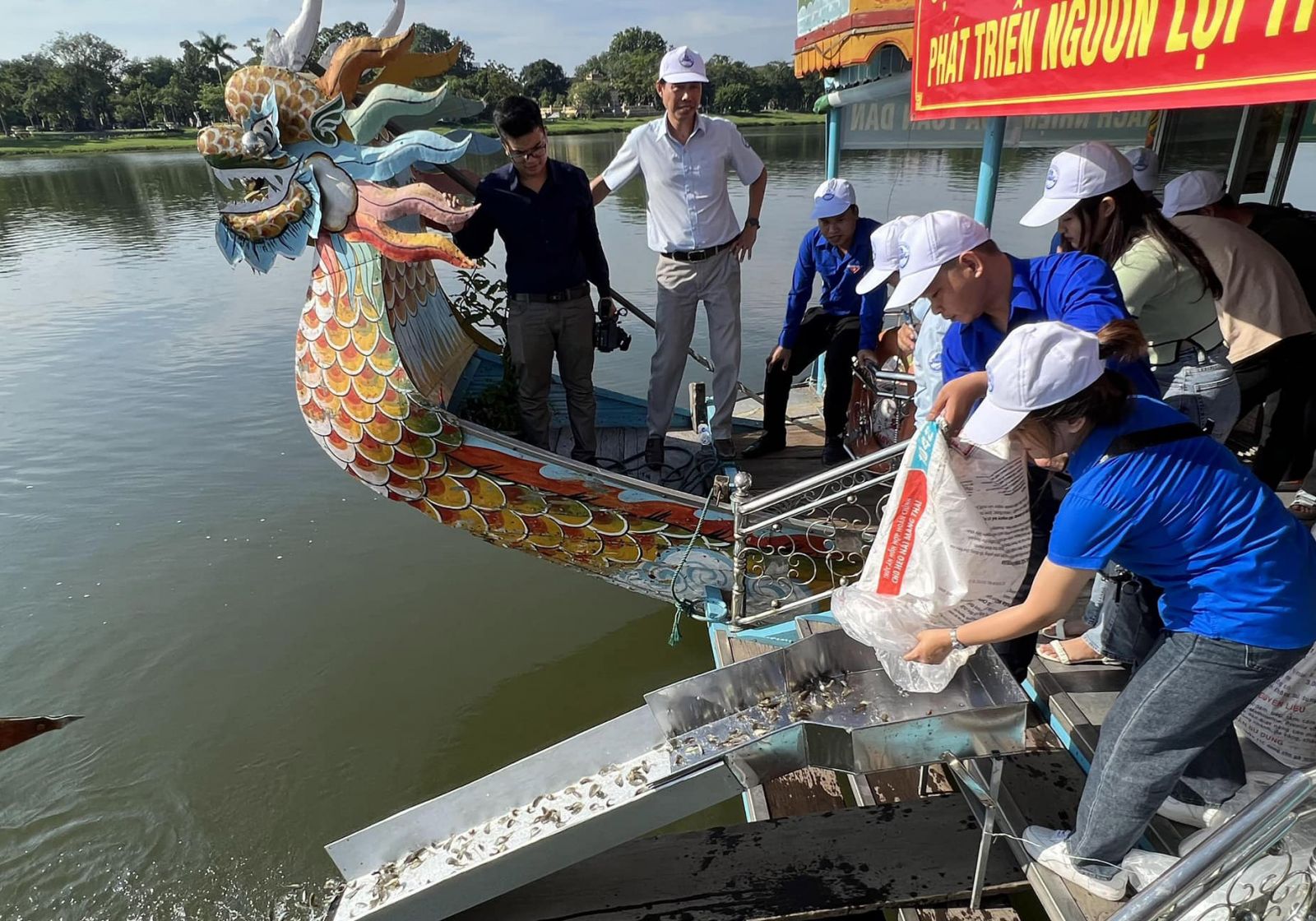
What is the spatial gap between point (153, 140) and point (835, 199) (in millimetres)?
59512

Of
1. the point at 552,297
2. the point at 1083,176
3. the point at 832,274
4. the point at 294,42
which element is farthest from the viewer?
the point at 832,274

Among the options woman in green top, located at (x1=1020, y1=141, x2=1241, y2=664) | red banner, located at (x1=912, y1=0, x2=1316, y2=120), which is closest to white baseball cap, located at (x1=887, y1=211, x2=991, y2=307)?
woman in green top, located at (x1=1020, y1=141, x2=1241, y2=664)

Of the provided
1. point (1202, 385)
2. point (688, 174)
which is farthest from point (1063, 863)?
point (688, 174)

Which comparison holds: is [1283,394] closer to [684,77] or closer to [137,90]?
[684,77]

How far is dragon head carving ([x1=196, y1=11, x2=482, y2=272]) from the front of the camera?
3164 millimetres

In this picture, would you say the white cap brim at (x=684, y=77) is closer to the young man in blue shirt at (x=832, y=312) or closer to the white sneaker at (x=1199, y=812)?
the young man in blue shirt at (x=832, y=312)

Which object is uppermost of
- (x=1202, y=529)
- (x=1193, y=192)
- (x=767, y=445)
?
(x=1193, y=192)

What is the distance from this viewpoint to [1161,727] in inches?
73.9

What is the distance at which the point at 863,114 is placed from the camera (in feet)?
19.4

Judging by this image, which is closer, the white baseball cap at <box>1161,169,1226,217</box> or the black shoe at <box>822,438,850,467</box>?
the white baseball cap at <box>1161,169,1226,217</box>

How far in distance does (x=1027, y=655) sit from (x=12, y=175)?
134 ft

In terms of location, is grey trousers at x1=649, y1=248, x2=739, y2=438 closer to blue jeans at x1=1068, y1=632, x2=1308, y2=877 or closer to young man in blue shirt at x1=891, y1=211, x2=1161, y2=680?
young man in blue shirt at x1=891, y1=211, x2=1161, y2=680

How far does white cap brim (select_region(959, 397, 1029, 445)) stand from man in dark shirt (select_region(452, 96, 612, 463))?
2.37 m

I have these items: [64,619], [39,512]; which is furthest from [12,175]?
[64,619]
